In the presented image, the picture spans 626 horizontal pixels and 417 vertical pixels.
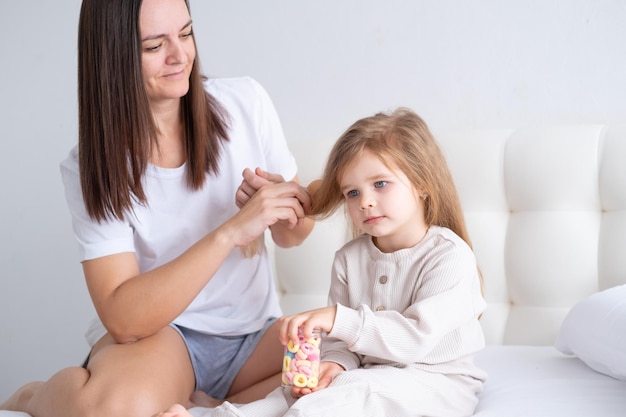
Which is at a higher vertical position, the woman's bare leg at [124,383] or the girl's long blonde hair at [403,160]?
the girl's long blonde hair at [403,160]

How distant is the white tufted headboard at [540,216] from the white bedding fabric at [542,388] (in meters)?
0.13

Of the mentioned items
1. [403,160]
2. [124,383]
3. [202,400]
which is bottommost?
[202,400]

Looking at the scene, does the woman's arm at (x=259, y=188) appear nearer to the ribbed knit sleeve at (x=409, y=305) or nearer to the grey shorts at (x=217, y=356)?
the ribbed knit sleeve at (x=409, y=305)

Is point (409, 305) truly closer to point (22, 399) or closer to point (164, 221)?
point (164, 221)

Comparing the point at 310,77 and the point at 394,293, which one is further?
the point at 310,77

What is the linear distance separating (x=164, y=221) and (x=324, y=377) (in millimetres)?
501

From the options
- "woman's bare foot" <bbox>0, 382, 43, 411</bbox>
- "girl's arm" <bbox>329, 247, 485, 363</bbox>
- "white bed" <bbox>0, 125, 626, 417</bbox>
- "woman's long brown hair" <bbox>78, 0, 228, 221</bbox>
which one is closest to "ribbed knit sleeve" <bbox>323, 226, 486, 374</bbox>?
"girl's arm" <bbox>329, 247, 485, 363</bbox>

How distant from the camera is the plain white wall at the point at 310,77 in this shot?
2051 millimetres

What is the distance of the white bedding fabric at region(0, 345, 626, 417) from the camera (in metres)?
1.44

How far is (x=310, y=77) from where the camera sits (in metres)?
2.32

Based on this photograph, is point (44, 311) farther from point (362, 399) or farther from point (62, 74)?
point (362, 399)

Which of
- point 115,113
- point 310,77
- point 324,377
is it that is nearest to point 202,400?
point 324,377

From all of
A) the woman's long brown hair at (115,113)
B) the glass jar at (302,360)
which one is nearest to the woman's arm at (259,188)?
the woman's long brown hair at (115,113)

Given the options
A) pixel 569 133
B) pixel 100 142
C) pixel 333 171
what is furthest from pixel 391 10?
pixel 100 142
